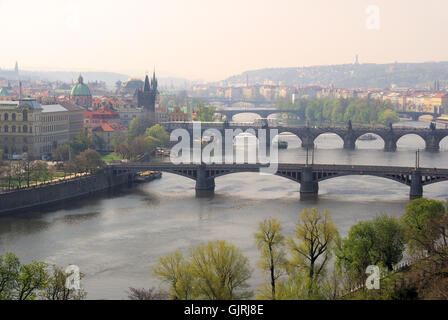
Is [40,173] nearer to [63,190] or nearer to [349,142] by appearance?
[63,190]

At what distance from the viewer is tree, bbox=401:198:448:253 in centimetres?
1476

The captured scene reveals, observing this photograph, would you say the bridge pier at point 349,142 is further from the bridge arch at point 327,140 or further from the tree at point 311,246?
the tree at point 311,246

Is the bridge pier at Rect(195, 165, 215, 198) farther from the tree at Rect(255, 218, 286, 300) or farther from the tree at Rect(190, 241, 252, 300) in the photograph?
the tree at Rect(190, 241, 252, 300)

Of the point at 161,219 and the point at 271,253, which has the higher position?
the point at 271,253

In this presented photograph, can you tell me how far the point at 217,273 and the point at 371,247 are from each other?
12.1ft

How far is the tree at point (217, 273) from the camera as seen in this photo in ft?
40.7

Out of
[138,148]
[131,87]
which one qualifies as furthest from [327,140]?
[131,87]

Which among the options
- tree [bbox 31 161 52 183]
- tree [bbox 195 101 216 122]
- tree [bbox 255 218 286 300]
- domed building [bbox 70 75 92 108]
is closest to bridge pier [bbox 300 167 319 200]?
tree [bbox 31 161 52 183]

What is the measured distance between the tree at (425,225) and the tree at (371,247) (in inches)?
11.2

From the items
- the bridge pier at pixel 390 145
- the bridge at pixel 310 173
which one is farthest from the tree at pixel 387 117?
the bridge at pixel 310 173

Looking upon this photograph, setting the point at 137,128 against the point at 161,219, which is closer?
the point at 161,219

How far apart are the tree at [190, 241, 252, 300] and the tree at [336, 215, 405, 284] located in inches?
89.3

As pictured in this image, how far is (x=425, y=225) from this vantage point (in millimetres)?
15922
